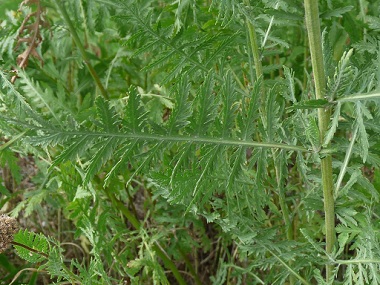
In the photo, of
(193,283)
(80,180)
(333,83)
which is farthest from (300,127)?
(193,283)

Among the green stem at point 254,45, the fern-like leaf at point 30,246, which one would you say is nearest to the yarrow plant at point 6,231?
the fern-like leaf at point 30,246

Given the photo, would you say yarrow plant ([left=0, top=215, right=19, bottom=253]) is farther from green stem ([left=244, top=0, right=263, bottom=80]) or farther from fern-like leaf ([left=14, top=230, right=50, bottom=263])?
green stem ([left=244, top=0, right=263, bottom=80])

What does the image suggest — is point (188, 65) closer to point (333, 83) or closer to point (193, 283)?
point (333, 83)

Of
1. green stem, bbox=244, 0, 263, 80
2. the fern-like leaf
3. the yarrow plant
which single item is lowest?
the fern-like leaf

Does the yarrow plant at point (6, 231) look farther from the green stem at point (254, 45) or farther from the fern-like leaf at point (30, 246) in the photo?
the green stem at point (254, 45)

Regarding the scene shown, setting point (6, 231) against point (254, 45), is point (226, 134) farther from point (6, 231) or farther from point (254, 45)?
point (6, 231)

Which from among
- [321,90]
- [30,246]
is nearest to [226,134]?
[321,90]

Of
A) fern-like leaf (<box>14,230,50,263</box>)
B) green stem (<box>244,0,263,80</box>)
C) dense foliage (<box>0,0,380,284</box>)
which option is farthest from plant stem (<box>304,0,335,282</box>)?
fern-like leaf (<box>14,230,50,263</box>)

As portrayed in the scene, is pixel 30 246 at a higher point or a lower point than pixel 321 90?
lower
